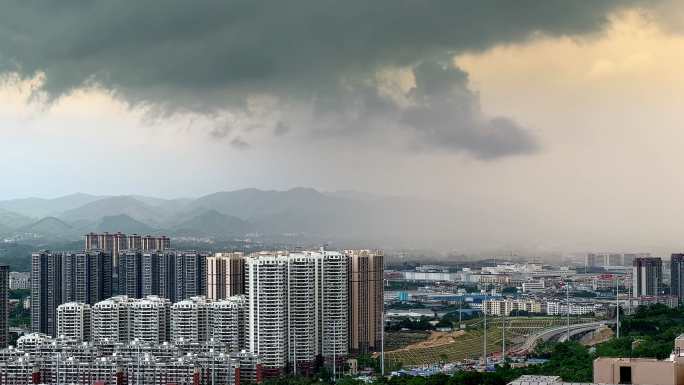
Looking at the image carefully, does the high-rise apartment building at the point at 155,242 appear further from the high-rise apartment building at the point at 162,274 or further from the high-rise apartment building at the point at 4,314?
the high-rise apartment building at the point at 4,314

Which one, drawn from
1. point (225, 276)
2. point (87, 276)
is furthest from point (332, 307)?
point (87, 276)

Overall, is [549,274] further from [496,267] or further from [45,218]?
[45,218]

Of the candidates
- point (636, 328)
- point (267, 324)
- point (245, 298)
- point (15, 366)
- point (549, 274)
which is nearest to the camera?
point (15, 366)

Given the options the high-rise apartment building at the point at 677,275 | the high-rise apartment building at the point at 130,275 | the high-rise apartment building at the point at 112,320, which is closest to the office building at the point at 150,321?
the high-rise apartment building at the point at 112,320

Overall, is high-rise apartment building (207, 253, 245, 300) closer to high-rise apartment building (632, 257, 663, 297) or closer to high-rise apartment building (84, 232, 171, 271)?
high-rise apartment building (84, 232, 171, 271)

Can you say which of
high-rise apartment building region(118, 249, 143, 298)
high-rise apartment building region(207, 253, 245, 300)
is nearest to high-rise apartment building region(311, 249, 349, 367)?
high-rise apartment building region(207, 253, 245, 300)

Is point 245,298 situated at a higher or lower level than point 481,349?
higher

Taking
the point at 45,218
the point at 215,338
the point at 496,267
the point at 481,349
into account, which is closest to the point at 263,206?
the point at 496,267
